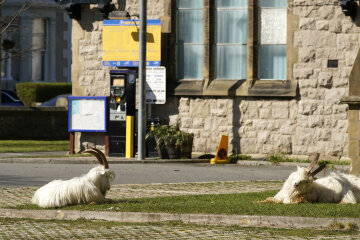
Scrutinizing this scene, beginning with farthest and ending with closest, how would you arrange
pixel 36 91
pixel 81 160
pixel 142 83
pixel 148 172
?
pixel 36 91 < pixel 142 83 < pixel 81 160 < pixel 148 172

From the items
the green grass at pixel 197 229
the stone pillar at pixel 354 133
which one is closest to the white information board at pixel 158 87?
the stone pillar at pixel 354 133

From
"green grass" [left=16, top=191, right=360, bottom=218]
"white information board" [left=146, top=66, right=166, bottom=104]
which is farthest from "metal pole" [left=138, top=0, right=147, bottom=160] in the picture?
"green grass" [left=16, top=191, right=360, bottom=218]

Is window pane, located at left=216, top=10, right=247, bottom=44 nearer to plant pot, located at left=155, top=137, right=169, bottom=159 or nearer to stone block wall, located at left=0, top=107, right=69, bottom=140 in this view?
plant pot, located at left=155, top=137, right=169, bottom=159

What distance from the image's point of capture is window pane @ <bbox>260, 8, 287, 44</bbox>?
25109 mm

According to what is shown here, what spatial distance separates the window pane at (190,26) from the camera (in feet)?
85.9

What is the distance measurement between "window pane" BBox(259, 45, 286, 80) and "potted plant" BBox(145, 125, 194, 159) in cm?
252

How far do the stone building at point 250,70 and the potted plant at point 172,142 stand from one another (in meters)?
1.00

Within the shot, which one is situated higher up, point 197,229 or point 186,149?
point 186,149

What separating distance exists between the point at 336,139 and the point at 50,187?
1130cm

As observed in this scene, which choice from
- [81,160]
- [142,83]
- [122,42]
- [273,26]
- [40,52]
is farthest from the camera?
[40,52]

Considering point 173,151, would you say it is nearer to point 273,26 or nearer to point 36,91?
point 273,26

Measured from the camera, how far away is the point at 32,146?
30.7m

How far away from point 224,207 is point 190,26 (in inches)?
525

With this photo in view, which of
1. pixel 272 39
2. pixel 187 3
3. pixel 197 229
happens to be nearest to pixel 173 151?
pixel 272 39
